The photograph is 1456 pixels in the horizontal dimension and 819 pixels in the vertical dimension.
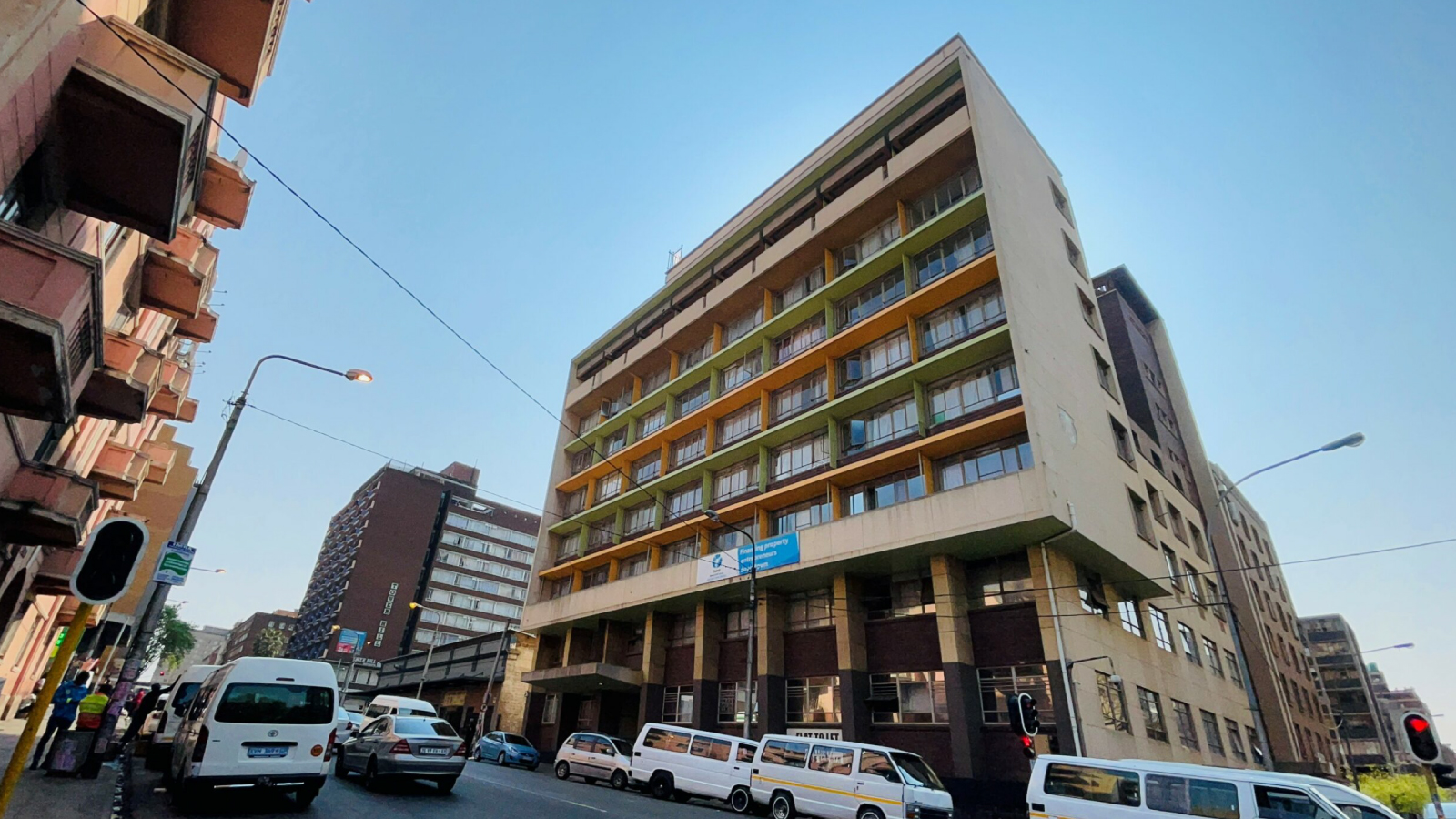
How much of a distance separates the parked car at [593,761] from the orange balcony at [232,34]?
64.3 ft

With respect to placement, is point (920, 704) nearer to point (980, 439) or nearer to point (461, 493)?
point (980, 439)

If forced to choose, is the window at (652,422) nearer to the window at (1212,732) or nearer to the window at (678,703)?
the window at (678,703)

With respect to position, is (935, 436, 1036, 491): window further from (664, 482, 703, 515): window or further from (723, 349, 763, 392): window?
(664, 482, 703, 515): window

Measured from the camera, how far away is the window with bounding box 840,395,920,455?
26.0 m

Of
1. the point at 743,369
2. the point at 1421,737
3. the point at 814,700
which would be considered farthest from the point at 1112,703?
the point at 743,369

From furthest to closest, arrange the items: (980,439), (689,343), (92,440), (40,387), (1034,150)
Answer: (689,343) < (1034,150) < (980,439) < (92,440) < (40,387)

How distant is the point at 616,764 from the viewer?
21.5m

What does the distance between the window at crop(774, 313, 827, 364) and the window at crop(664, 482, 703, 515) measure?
792cm

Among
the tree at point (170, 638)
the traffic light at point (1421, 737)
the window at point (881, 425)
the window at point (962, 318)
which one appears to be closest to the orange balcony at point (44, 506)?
the traffic light at point (1421, 737)

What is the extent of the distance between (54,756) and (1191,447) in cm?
4999

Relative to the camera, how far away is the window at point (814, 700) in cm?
2458

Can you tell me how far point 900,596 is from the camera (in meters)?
24.3

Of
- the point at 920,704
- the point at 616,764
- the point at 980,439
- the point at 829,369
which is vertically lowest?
the point at 616,764

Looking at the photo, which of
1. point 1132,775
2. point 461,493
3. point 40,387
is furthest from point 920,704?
point 461,493
